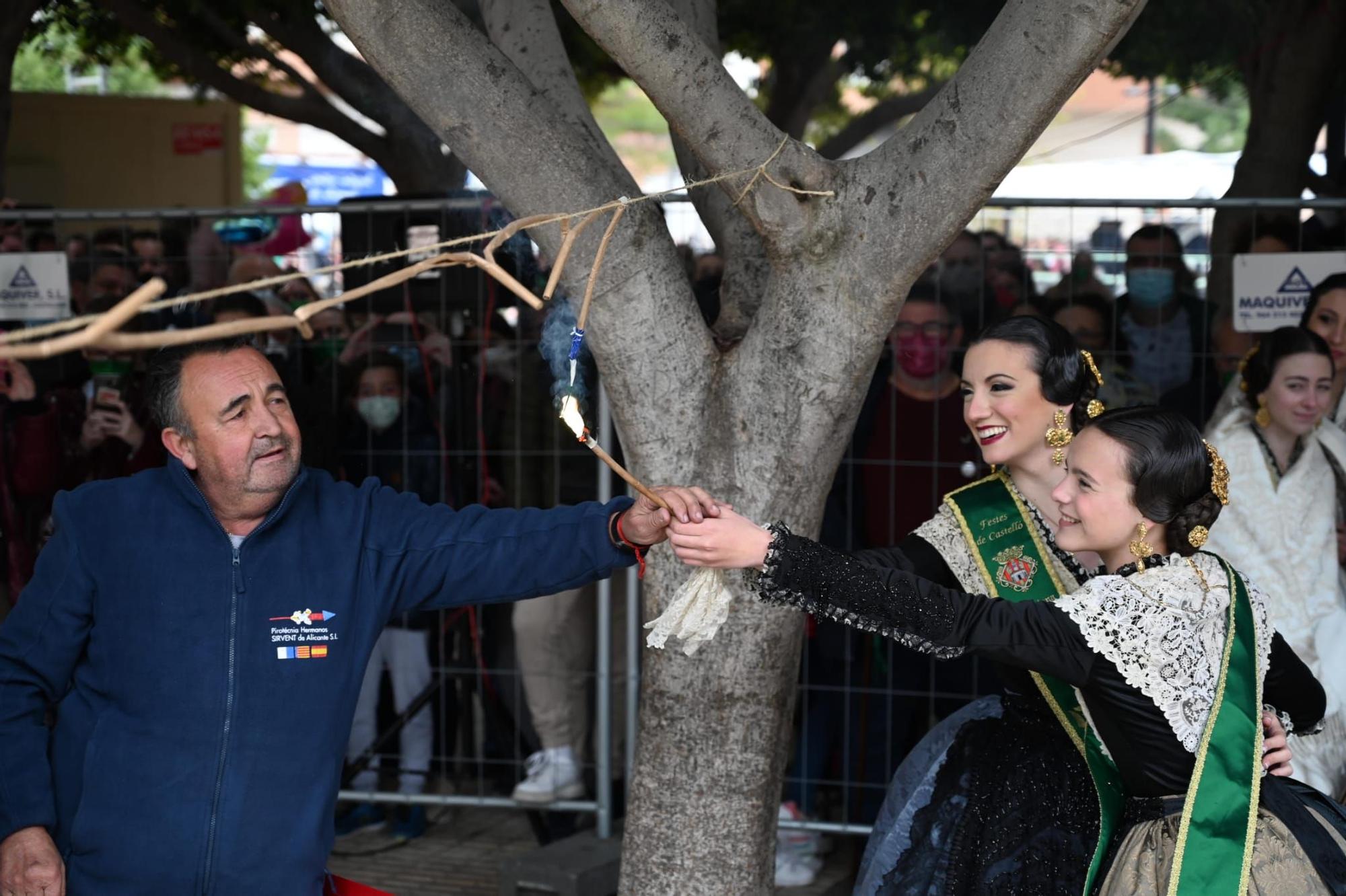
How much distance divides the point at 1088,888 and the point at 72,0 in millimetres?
8456

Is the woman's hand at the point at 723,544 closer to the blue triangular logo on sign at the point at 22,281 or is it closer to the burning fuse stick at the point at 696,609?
the burning fuse stick at the point at 696,609

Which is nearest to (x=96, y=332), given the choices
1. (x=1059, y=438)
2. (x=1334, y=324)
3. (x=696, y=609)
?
(x=696, y=609)

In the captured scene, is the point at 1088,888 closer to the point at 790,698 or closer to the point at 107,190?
the point at 790,698

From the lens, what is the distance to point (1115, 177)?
12773mm

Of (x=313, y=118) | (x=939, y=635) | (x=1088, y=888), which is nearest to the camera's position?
(x=939, y=635)

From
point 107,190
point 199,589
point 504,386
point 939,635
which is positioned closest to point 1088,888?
point 939,635

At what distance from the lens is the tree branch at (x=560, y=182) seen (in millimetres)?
3275

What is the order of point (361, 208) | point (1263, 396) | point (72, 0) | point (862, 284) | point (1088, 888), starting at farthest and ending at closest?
point (72, 0), point (361, 208), point (1263, 396), point (862, 284), point (1088, 888)

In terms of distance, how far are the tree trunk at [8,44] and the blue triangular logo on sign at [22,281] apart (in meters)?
1.80

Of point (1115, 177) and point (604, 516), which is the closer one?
point (604, 516)

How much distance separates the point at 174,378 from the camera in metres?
3.04

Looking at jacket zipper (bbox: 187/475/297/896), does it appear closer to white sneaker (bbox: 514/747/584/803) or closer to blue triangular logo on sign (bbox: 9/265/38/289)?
white sneaker (bbox: 514/747/584/803)

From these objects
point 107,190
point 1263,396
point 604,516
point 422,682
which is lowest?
point 422,682

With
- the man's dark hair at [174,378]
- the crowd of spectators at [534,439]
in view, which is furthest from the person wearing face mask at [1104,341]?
the man's dark hair at [174,378]
